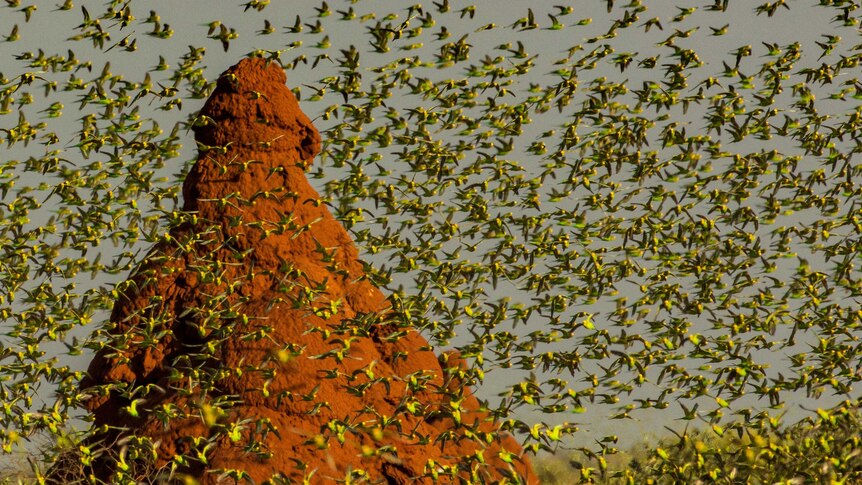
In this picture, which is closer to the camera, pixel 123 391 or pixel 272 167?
pixel 123 391

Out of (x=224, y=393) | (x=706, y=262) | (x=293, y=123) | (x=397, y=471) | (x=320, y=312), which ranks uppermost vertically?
(x=293, y=123)

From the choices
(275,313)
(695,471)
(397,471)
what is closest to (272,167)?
(275,313)

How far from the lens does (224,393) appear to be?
14234 millimetres

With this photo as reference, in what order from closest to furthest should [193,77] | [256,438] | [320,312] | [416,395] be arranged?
[256,438]
[320,312]
[416,395]
[193,77]

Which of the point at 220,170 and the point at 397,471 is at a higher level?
the point at 220,170

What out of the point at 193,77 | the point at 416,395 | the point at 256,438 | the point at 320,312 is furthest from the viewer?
the point at 193,77

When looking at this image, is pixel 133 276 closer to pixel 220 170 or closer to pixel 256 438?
pixel 220 170

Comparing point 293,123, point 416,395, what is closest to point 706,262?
point 416,395

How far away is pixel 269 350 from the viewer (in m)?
14.2

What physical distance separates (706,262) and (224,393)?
29.7 feet

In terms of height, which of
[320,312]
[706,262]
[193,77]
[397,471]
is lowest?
[397,471]

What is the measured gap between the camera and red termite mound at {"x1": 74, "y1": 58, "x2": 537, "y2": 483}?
13.9m

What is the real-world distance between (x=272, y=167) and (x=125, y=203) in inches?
155

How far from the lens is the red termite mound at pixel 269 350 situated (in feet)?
45.6
